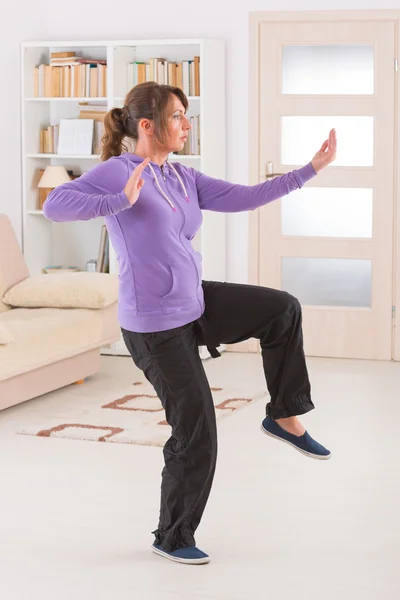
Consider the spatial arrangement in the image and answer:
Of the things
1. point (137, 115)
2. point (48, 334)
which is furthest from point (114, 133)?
point (48, 334)

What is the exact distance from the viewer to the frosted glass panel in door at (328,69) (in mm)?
6348

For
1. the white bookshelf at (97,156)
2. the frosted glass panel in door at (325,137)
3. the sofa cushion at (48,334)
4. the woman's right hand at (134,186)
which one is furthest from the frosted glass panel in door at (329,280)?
the woman's right hand at (134,186)

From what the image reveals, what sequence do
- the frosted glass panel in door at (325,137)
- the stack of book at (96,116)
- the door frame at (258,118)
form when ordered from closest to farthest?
the door frame at (258,118)
the frosted glass panel in door at (325,137)
the stack of book at (96,116)

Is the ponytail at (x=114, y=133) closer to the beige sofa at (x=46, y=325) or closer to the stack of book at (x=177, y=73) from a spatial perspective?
the beige sofa at (x=46, y=325)

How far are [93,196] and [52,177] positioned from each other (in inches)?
159

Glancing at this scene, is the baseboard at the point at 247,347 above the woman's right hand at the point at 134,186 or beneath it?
beneath

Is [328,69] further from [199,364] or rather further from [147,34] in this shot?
[199,364]

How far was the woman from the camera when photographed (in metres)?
2.86

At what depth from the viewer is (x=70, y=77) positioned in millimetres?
6617

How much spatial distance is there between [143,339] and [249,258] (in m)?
3.77

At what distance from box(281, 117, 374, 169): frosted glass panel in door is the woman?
11.6ft

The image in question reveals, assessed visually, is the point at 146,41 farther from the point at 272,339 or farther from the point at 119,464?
the point at 272,339

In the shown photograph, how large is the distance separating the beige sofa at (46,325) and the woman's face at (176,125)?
2.16 meters

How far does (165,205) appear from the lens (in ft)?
9.37
